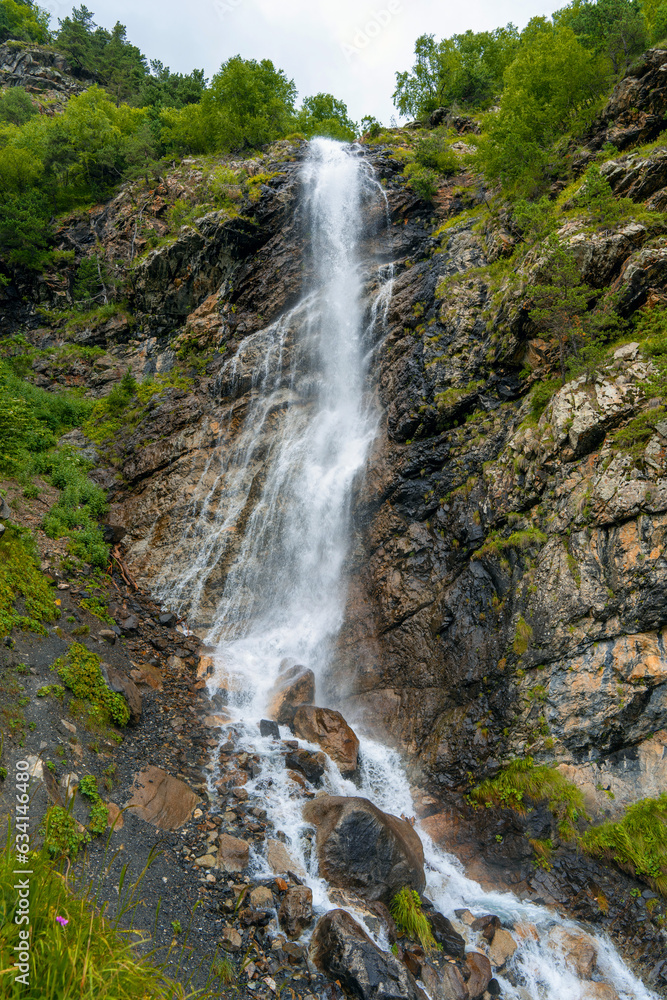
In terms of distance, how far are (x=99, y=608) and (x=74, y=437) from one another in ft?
34.7

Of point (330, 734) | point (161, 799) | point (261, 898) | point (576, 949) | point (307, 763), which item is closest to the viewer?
point (261, 898)

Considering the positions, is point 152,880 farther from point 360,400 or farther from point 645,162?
point 645,162

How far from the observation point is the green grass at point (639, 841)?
647 cm

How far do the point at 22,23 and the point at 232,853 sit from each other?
73.3m

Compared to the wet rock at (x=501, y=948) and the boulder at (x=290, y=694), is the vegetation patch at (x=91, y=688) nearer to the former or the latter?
the boulder at (x=290, y=694)

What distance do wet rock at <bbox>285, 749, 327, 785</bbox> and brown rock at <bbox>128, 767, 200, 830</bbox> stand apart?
1.89m

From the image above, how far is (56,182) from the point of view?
92.1ft

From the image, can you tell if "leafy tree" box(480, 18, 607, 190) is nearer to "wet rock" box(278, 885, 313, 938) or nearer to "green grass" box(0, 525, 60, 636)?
"green grass" box(0, 525, 60, 636)

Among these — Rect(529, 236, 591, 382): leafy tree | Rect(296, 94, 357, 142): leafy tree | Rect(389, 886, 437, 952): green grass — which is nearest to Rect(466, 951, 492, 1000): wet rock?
Rect(389, 886, 437, 952): green grass

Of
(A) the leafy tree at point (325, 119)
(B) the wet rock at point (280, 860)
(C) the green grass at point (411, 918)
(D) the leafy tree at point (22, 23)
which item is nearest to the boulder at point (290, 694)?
(B) the wet rock at point (280, 860)

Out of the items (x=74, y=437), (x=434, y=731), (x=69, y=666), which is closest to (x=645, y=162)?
(x=434, y=731)

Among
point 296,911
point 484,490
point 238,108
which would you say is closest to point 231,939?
point 296,911

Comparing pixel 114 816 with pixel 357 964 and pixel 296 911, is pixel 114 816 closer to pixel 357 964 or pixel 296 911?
pixel 296 911

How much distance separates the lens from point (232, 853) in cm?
657
